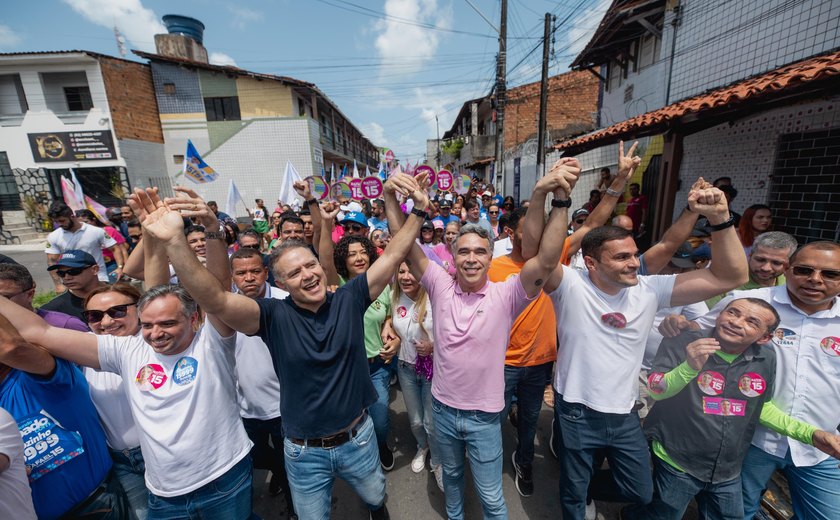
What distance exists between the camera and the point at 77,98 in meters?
15.9

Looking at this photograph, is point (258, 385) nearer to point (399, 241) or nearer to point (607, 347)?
point (399, 241)

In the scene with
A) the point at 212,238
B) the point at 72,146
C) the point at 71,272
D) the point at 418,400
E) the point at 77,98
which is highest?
the point at 77,98

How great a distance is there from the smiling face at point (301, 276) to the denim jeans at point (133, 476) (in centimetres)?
132

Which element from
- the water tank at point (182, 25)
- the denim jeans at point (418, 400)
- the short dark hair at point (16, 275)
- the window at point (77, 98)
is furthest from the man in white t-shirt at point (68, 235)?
the water tank at point (182, 25)

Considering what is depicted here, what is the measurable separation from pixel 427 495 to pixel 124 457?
79.5 inches

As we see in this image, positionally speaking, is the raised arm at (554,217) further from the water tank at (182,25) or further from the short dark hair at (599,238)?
the water tank at (182,25)

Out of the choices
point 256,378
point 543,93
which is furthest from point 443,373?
point 543,93

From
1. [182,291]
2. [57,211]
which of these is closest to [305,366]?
[182,291]

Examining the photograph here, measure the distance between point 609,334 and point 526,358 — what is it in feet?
2.26

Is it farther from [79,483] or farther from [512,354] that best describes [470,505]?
[79,483]

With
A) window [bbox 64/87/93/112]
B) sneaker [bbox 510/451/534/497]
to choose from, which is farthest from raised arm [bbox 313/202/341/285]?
window [bbox 64/87/93/112]

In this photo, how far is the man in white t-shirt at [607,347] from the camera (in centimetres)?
200

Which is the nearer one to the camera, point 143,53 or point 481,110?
point 143,53

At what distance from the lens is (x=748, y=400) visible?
1884mm
